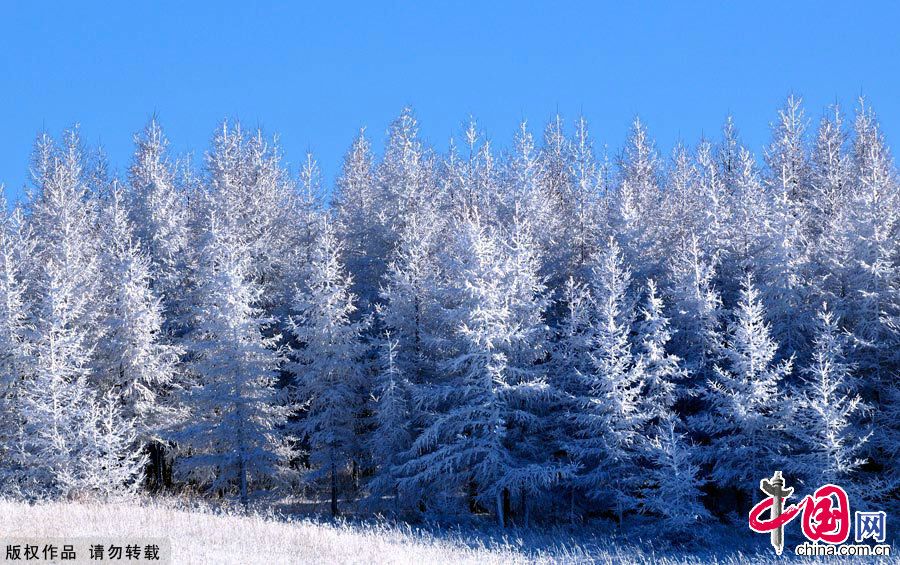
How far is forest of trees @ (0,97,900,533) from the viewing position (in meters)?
27.6

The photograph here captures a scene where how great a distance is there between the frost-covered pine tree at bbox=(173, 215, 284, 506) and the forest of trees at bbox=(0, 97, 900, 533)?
99 mm

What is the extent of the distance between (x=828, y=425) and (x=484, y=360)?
11.4 meters

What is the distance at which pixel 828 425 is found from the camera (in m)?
25.6

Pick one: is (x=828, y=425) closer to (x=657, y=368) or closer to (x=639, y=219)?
(x=657, y=368)

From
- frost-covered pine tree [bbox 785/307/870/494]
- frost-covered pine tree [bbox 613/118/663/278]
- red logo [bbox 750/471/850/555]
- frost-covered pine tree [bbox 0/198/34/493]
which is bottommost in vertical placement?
red logo [bbox 750/471/850/555]

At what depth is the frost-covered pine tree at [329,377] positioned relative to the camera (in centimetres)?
3097

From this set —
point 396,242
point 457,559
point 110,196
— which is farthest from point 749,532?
point 110,196

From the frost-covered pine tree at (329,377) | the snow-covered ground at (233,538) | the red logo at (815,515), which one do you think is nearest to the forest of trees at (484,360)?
the frost-covered pine tree at (329,377)

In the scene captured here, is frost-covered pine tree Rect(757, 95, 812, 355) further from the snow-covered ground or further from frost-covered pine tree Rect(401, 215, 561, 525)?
the snow-covered ground

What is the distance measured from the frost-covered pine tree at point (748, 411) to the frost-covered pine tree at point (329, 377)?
12.7 meters

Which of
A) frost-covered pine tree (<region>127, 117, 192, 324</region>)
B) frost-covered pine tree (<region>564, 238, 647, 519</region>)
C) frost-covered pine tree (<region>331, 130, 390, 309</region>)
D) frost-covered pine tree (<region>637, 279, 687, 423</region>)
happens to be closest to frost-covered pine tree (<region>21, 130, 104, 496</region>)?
frost-covered pine tree (<region>127, 117, 192, 324</region>)

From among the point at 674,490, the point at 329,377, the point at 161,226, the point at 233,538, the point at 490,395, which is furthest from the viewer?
the point at 161,226

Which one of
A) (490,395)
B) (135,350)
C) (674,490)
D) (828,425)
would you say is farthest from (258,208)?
(828,425)

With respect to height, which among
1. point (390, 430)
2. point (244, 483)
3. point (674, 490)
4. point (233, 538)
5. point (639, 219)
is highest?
point (639, 219)
